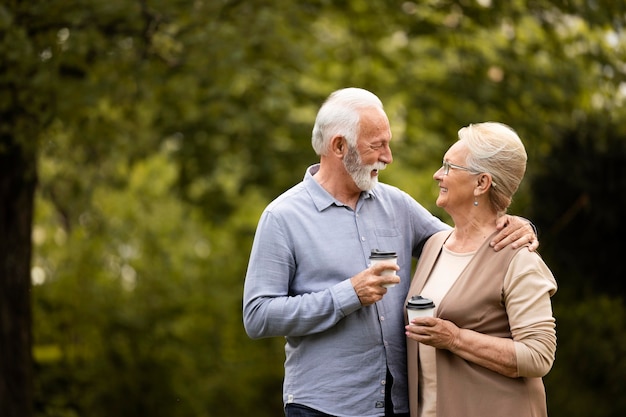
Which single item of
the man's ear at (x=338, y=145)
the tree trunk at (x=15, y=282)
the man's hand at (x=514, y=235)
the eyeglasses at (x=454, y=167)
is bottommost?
the tree trunk at (x=15, y=282)

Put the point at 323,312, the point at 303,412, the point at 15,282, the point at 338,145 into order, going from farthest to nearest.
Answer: the point at 15,282
the point at 338,145
the point at 303,412
the point at 323,312

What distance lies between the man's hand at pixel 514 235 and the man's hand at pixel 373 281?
0.35 metres

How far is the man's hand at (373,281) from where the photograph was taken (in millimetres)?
2969

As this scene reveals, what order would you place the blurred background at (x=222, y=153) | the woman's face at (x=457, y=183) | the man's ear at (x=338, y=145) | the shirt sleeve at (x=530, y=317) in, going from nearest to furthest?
the shirt sleeve at (x=530, y=317) → the woman's face at (x=457, y=183) → the man's ear at (x=338, y=145) → the blurred background at (x=222, y=153)

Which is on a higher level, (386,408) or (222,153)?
(222,153)

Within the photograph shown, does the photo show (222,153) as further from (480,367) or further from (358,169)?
(480,367)

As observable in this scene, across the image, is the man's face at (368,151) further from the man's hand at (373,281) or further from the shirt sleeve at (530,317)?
the shirt sleeve at (530,317)

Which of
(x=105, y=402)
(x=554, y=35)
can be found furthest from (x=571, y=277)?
(x=105, y=402)

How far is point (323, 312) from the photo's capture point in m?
3.10

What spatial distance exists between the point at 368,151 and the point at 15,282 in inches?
144

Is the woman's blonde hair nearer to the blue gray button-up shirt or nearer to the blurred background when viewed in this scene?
the blue gray button-up shirt

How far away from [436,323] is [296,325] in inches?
19.8

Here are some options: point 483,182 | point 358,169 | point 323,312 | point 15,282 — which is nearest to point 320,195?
point 358,169

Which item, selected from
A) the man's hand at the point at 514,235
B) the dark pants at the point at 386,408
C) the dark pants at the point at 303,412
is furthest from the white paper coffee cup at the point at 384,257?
the dark pants at the point at 303,412
